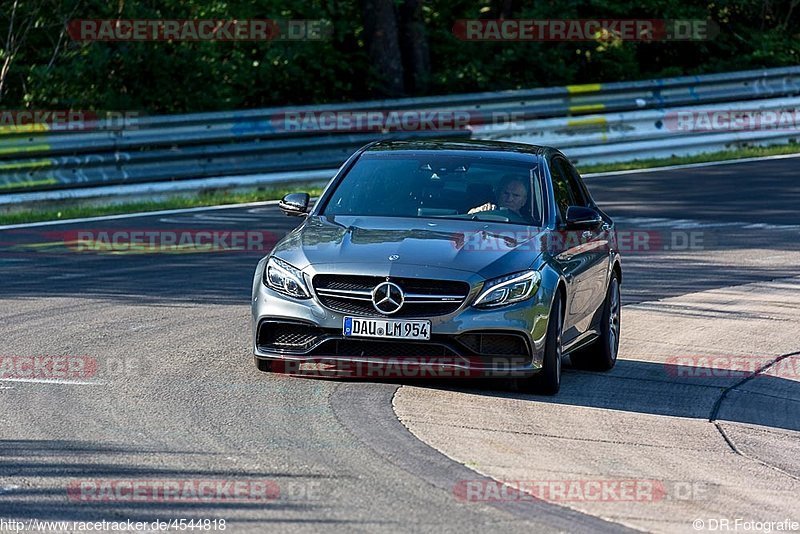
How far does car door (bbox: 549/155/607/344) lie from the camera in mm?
9570

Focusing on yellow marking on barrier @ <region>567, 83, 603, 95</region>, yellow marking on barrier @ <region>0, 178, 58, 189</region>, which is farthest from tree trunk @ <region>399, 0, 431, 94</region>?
yellow marking on barrier @ <region>0, 178, 58, 189</region>

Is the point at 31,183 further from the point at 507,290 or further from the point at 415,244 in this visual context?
the point at 507,290

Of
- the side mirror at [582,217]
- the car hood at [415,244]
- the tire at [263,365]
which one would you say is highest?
the side mirror at [582,217]

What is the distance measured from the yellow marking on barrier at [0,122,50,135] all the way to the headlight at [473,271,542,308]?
12119 mm

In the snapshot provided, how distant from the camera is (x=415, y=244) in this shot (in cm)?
916

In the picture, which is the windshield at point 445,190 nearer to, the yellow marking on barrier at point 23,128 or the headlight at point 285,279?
the headlight at point 285,279

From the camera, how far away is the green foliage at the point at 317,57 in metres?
22.7

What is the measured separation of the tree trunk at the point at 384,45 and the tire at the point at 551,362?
1756cm

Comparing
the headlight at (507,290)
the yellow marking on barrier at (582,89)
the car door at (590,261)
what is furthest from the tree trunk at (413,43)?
the headlight at (507,290)

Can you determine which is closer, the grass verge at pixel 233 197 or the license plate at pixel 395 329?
the license plate at pixel 395 329

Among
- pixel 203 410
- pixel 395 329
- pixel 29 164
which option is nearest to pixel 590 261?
pixel 395 329

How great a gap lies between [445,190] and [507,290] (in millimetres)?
1468

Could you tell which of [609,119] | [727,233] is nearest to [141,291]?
[727,233]

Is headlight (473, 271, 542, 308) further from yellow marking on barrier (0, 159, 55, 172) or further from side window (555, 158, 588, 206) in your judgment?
yellow marking on barrier (0, 159, 55, 172)
